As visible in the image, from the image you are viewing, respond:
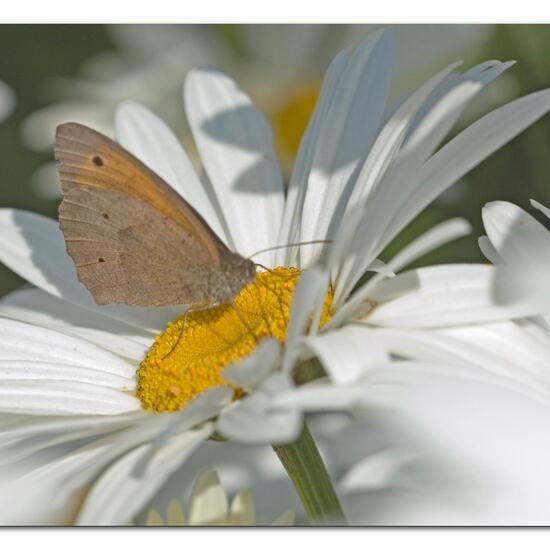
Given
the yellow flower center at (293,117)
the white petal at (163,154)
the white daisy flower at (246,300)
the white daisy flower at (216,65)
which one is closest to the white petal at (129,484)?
the white daisy flower at (246,300)

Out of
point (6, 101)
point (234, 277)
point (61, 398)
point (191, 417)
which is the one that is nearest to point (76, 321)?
point (61, 398)

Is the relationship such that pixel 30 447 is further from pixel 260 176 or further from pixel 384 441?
pixel 260 176

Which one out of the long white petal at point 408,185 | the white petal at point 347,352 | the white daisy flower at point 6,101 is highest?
the white daisy flower at point 6,101

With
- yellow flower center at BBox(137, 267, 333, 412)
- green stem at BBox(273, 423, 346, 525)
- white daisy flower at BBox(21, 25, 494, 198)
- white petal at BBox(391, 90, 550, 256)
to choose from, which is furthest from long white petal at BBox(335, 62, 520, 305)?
white daisy flower at BBox(21, 25, 494, 198)

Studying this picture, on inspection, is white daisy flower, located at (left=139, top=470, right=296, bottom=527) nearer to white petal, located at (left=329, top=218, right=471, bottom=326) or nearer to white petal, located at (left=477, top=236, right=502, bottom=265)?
white petal, located at (left=329, top=218, right=471, bottom=326)

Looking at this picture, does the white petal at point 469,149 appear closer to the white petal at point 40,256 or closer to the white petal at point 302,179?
the white petal at point 302,179
